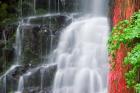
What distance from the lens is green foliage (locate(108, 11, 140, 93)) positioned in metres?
6.79

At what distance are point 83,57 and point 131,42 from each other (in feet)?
25.0

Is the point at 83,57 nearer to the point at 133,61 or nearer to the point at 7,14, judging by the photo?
the point at 7,14

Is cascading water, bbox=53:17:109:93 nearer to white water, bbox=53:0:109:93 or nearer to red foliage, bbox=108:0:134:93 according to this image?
white water, bbox=53:0:109:93

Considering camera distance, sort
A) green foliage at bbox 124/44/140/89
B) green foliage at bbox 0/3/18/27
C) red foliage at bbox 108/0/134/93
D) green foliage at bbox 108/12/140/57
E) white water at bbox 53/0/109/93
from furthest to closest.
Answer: green foliage at bbox 0/3/18/27 < white water at bbox 53/0/109/93 < red foliage at bbox 108/0/134/93 < green foliage at bbox 108/12/140/57 < green foliage at bbox 124/44/140/89

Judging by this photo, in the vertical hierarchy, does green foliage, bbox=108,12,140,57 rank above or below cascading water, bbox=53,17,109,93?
above

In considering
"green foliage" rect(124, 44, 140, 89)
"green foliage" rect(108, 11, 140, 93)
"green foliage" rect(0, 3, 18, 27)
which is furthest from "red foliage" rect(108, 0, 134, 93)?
"green foliage" rect(0, 3, 18, 27)

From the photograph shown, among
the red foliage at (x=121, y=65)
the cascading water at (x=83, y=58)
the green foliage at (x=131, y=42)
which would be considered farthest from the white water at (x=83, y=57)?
the green foliage at (x=131, y=42)

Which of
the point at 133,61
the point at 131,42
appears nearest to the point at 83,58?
the point at 131,42

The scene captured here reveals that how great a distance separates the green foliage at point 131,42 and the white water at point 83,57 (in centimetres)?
594

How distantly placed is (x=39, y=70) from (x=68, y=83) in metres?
1.57

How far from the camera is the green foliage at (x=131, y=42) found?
267 inches

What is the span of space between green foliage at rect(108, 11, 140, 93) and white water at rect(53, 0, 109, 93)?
19.5 ft

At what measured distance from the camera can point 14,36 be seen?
1727 centimetres

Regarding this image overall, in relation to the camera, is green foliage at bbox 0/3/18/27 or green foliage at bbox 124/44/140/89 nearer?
green foliage at bbox 124/44/140/89
